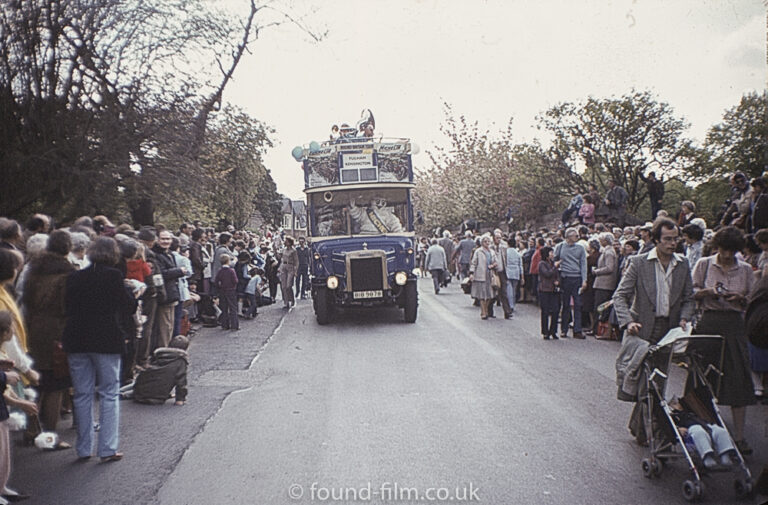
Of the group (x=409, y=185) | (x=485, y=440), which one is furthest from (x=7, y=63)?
(x=485, y=440)

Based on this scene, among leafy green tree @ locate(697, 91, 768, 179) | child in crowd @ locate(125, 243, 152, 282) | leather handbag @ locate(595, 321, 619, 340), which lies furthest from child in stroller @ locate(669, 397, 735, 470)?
leafy green tree @ locate(697, 91, 768, 179)

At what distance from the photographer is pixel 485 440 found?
19.1 ft

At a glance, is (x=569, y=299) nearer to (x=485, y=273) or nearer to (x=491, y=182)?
(x=485, y=273)

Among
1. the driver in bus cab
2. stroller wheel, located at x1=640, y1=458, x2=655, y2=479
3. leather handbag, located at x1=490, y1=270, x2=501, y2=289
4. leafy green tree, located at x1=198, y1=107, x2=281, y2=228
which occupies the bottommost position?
stroller wheel, located at x1=640, y1=458, x2=655, y2=479

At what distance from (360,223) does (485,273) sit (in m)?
2.99

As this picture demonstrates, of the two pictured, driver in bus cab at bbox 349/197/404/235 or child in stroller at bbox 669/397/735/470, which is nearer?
child in stroller at bbox 669/397/735/470

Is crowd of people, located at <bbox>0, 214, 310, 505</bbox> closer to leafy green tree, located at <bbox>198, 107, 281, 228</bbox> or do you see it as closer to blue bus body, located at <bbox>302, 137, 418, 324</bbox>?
blue bus body, located at <bbox>302, 137, 418, 324</bbox>

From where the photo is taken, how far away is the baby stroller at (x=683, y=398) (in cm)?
471

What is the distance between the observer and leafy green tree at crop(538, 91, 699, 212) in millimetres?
30625

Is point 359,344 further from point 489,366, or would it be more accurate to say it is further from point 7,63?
point 7,63

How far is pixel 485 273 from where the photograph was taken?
1488 cm

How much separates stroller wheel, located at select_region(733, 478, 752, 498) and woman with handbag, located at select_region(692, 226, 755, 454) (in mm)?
1085

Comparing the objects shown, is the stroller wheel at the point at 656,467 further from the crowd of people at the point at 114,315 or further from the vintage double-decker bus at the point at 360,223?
the vintage double-decker bus at the point at 360,223

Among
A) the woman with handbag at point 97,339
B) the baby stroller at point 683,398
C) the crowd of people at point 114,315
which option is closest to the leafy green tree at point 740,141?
the crowd of people at point 114,315
